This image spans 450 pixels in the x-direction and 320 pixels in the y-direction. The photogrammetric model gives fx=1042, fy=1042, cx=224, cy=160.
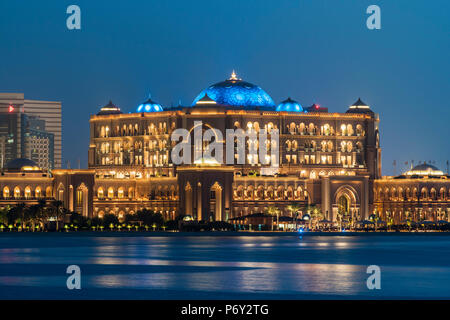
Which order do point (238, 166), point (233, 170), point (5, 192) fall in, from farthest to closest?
1. point (238, 166)
2. point (5, 192)
3. point (233, 170)

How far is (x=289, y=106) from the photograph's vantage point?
637 ft

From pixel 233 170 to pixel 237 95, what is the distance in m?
23.0

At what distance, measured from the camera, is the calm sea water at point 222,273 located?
51.7 meters

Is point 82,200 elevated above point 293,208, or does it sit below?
above

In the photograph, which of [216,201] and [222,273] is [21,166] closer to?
[216,201]

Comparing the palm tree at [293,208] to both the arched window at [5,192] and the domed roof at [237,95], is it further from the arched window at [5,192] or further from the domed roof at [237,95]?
the arched window at [5,192]

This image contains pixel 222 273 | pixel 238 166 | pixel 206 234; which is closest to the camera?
pixel 222 273

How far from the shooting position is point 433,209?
194m

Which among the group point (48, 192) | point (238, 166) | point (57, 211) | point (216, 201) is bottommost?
point (57, 211)

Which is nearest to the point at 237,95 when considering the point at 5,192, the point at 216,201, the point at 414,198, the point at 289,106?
the point at 289,106

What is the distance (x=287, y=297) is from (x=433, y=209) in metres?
148

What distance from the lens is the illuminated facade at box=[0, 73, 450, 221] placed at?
175125mm
